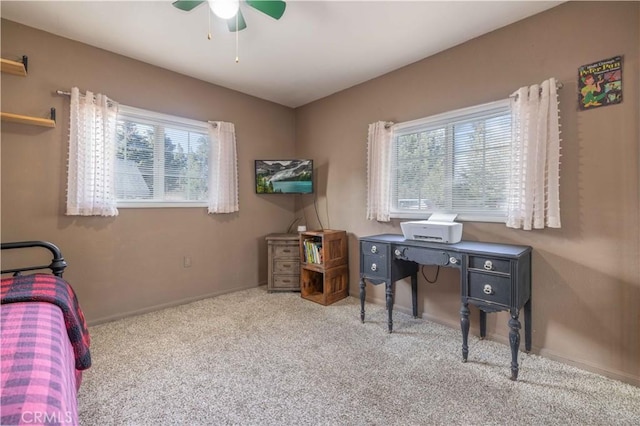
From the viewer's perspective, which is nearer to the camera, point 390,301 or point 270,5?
point 270,5

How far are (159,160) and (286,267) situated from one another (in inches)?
72.9

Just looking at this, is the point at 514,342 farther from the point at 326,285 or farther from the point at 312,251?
the point at 312,251

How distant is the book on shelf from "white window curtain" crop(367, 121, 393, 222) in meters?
0.75

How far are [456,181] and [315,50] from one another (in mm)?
1766

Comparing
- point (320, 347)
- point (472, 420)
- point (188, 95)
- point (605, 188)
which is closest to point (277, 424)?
point (320, 347)

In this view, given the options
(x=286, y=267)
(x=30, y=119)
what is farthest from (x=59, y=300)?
(x=286, y=267)

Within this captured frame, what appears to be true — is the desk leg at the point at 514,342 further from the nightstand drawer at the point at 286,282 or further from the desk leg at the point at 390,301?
the nightstand drawer at the point at 286,282

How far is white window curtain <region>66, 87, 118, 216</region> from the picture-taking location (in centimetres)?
243

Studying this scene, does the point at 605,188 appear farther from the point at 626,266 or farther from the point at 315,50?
the point at 315,50

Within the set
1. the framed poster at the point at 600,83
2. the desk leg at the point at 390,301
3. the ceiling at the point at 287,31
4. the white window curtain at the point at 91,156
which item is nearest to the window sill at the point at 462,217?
the desk leg at the point at 390,301

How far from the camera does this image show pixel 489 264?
6.20ft

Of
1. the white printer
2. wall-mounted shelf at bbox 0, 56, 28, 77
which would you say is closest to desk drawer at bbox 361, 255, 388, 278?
the white printer

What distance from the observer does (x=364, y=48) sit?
8.52ft

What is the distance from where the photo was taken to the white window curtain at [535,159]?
198cm
